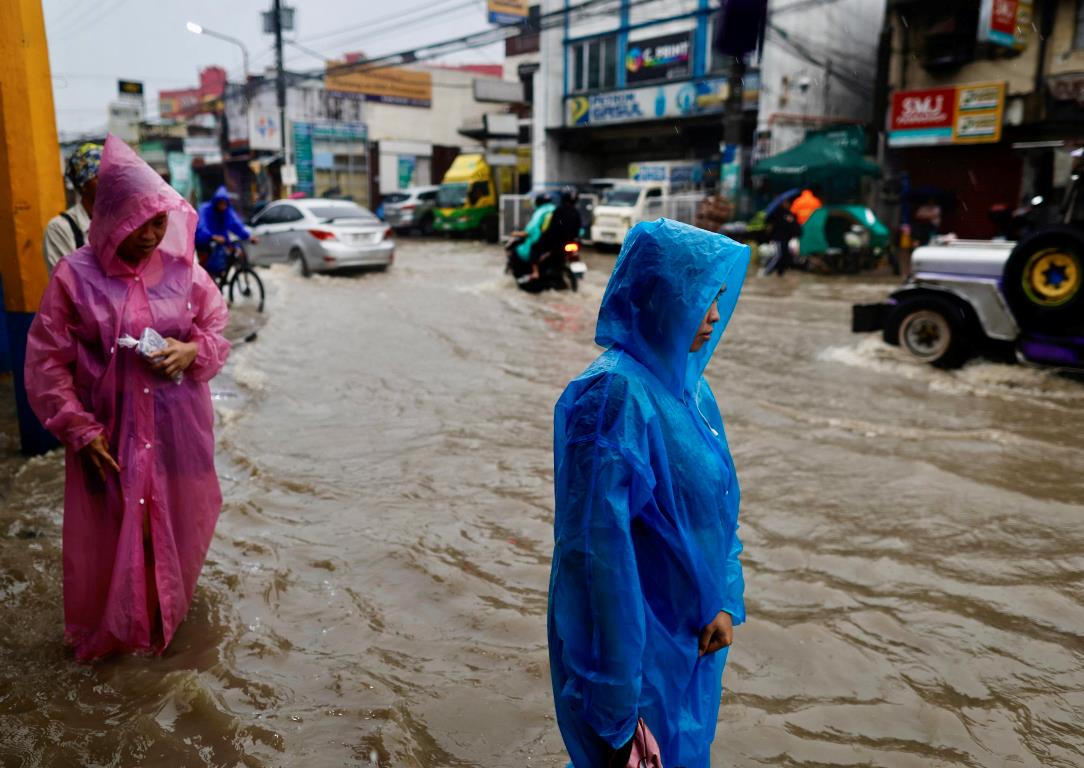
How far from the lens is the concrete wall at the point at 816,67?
24859 mm

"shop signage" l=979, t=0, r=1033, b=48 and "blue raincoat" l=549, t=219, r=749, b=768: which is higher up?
"shop signage" l=979, t=0, r=1033, b=48

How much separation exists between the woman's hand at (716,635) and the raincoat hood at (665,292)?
473 millimetres

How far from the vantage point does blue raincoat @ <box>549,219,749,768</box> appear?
158 centimetres

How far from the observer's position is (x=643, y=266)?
1719 millimetres

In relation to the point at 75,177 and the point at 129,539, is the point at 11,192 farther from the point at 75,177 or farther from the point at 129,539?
the point at 129,539

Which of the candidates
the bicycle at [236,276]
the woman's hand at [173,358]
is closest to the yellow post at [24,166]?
the woman's hand at [173,358]

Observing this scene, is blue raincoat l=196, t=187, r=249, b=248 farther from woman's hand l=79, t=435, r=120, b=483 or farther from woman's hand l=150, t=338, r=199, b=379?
woman's hand l=79, t=435, r=120, b=483

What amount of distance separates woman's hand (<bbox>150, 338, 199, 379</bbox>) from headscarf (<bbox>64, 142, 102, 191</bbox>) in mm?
1147

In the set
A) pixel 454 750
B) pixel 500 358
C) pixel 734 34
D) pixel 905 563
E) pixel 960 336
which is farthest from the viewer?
pixel 734 34

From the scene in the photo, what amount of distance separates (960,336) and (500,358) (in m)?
4.70

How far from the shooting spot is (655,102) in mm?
29906

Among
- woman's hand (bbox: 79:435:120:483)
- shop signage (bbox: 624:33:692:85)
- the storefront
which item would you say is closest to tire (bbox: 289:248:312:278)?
woman's hand (bbox: 79:435:120:483)

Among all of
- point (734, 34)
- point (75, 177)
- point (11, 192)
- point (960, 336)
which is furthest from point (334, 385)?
point (734, 34)

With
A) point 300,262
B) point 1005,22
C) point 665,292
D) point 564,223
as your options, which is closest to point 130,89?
point 300,262
